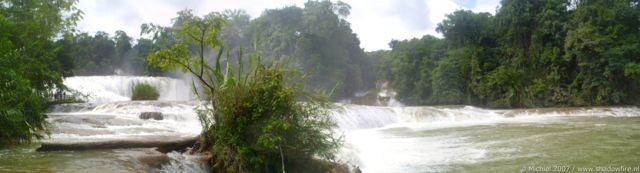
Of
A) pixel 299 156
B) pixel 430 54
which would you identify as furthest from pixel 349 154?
pixel 430 54

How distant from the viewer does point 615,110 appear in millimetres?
21078

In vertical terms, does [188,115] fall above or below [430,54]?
below

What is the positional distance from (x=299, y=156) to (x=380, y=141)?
21.5ft

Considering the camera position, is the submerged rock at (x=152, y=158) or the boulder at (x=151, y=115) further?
the boulder at (x=151, y=115)

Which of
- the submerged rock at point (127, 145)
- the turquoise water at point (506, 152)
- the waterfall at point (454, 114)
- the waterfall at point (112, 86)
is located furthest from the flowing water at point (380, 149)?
the waterfall at point (112, 86)

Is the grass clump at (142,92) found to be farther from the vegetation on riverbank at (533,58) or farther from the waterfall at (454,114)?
the vegetation on riverbank at (533,58)

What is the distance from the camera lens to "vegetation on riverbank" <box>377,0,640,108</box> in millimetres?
23781

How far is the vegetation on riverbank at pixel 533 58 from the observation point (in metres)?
23.8

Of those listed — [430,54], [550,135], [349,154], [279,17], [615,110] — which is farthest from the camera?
[279,17]

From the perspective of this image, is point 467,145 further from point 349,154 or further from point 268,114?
point 268,114

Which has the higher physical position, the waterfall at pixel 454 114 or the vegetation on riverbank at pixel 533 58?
the vegetation on riverbank at pixel 533 58

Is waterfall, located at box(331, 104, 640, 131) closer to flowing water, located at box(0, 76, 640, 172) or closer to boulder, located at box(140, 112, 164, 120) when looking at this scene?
flowing water, located at box(0, 76, 640, 172)

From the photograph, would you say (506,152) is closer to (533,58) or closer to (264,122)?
(264,122)

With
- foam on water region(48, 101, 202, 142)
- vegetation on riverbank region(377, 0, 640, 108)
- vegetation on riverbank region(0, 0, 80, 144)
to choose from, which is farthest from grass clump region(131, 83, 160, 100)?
vegetation on riverbank region(377, 0, 640, 108)
